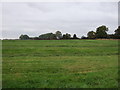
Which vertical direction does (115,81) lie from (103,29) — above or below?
below

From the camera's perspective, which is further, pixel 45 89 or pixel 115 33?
pixel 115 33

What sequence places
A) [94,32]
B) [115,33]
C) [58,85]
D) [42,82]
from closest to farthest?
[58,85], [42,82], [115,33], [94,32]

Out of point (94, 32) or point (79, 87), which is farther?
point (94, 32)

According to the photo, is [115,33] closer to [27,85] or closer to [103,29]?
[103,29]

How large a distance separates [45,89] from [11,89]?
1212 millimetres

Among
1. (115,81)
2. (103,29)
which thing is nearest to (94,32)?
(103,29)

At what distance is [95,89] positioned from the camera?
7531 millimetres

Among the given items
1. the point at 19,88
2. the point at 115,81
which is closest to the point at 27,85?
the point at 19,88

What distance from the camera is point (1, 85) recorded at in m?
8.09

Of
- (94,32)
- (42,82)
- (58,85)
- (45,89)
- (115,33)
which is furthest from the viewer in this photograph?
(94,32)

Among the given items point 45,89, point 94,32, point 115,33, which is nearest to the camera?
point 45,89

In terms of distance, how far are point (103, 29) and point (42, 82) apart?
2887 inches

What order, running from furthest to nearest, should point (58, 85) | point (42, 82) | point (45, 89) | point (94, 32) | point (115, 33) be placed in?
point (94, 32) → point (115, 33) → point (42, 82) → point (58, 85) → point (45, 89)

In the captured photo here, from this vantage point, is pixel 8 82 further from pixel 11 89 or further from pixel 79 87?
pixel 79 87
